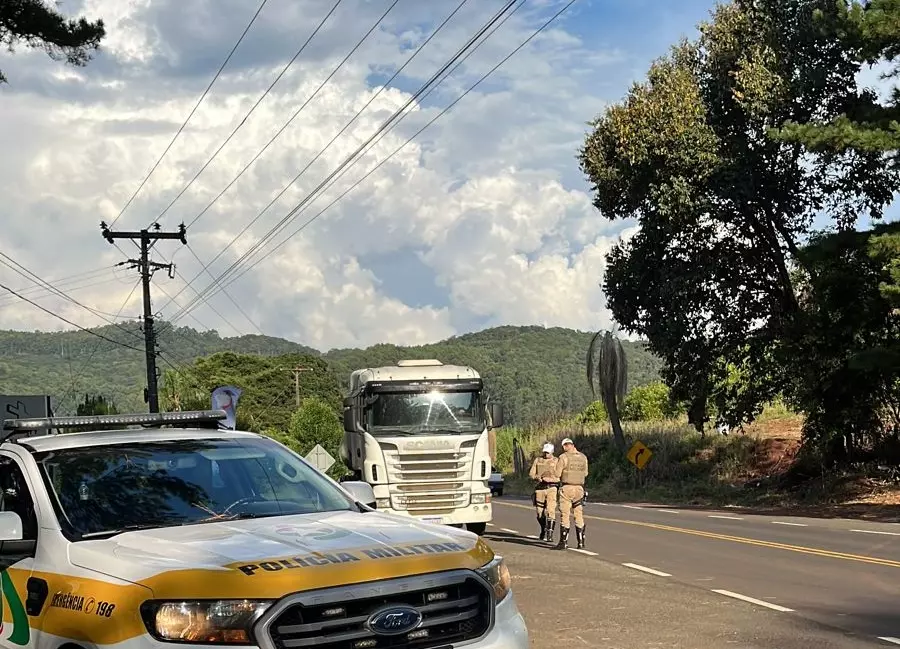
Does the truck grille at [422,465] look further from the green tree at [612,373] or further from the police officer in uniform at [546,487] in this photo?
the green tree at [612,373]

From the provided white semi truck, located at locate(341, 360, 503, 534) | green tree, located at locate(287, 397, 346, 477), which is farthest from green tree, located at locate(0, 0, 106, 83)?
green tree, located at locate(287, 397, 346, 477)

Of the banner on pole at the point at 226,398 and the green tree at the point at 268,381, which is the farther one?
the green tree at the point at 268,381

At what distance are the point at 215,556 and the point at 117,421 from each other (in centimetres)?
228

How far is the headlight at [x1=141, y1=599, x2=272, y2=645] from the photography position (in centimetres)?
438

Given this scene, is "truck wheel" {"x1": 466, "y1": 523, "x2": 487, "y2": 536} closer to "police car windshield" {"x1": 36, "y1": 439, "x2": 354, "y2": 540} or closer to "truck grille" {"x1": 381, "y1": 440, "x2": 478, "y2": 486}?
"truck grille" {"x1": 381, "y1": 440, "x2": 478, "y2": 486}

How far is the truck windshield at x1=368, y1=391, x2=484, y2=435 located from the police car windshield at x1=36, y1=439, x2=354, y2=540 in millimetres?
13652

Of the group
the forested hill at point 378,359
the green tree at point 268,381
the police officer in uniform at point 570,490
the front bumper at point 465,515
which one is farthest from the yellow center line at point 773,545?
the forested hill at point 378,359

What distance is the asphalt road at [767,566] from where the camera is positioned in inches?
392

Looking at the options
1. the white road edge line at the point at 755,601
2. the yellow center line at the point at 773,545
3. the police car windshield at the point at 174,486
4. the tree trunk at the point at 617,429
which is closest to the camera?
the police car windshield at the point at 174,486

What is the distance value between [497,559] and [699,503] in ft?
110

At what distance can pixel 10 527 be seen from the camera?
527 centimetres

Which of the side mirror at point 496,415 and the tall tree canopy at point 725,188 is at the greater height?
the tall tree canopy at point 725,188

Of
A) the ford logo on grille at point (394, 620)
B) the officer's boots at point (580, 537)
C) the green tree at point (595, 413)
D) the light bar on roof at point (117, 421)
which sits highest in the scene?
the green tree at point (595, 413)

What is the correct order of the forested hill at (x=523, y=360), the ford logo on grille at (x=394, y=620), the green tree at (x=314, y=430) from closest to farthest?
the ford logo on grille at (x=394, y=620)
the green tree at (x=314, y=430)
the forested hill at (x=523, y=360)
